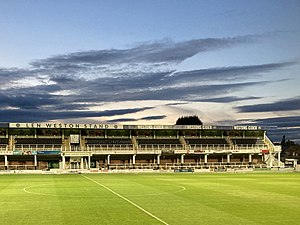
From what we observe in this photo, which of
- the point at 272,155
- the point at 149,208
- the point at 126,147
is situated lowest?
the point at 149,208

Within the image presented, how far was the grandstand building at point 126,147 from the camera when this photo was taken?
7350 centimetres

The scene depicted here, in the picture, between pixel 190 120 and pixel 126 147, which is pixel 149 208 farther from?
pixel 190 120

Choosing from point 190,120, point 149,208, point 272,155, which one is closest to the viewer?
point 149,208

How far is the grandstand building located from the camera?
73.5 m

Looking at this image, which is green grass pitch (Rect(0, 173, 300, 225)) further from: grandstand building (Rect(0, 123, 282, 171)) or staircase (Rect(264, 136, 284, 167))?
staircase (Rect(264, 136, 284, 167))

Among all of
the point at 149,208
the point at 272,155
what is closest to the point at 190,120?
the point at 272,155

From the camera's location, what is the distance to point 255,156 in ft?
292

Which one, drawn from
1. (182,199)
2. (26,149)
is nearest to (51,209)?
(182,199)

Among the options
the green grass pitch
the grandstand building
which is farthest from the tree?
the green grass pitch

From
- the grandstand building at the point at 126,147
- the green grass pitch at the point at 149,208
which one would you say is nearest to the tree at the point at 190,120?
the grandstand building at the point at 126,147

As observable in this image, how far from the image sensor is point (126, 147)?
79.1 m

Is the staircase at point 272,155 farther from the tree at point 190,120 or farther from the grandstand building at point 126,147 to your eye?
the tree at point 190,120

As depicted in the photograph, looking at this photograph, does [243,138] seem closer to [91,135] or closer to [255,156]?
[255,156]

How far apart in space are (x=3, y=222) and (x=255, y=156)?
249 feet
